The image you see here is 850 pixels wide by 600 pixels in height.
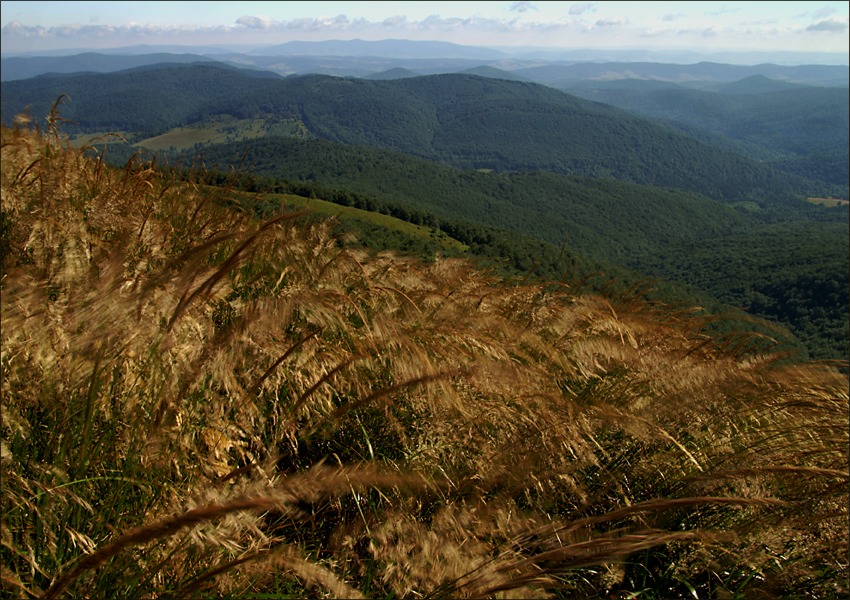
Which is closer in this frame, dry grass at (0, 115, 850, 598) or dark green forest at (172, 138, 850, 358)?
dry grass at (0, 115, 850, 598)

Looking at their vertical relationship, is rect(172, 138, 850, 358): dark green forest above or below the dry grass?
below

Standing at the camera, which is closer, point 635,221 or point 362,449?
point 362,449

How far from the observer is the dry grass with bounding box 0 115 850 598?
3.81 feet

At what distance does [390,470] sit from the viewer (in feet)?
5.39

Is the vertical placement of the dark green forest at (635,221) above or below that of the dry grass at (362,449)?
below

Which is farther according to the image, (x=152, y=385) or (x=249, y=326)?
(x=249, y=326)

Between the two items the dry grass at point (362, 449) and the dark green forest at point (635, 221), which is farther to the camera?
the dark green forest at point (635, 221)

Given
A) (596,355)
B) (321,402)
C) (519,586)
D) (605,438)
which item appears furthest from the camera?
(596,355)

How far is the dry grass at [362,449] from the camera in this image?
1.16m

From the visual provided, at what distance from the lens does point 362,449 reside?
178 centimetres

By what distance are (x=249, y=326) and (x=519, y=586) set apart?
1044 mm

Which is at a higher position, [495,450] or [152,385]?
[152,385]

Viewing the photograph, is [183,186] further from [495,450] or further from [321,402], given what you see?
[495,450]

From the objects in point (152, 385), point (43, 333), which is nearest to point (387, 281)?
point (152, 385)
